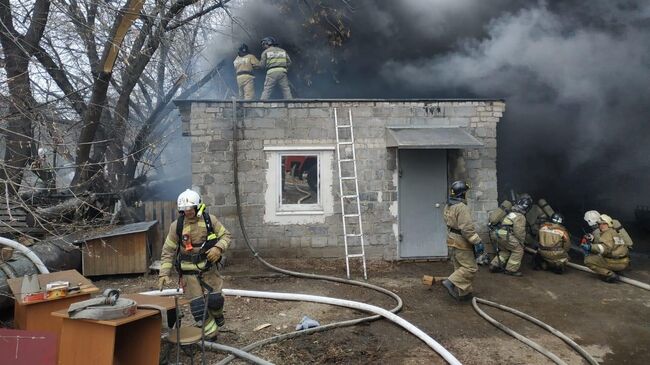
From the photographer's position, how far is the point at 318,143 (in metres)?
8.48

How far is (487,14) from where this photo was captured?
33.8 feet

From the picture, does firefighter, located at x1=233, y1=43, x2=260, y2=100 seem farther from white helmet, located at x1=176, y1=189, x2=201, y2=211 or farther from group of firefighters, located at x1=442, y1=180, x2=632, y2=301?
white helmet, located at x1=176, y1=189, x2=201, y2=211

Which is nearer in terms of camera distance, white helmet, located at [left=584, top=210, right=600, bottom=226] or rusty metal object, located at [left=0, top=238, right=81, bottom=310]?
rusty metal object, located at [left=0, top=238, right=81, bottom=310]

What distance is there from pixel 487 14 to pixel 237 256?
314 inches

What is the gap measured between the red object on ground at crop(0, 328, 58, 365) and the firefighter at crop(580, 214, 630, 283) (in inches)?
312

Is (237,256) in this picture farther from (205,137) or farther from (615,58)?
(615,58)

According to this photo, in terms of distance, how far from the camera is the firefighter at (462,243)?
6.26 m

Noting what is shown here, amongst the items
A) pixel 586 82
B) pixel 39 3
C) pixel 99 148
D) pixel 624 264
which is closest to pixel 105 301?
pixel 39 3

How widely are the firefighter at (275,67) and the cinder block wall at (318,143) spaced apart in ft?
4.32

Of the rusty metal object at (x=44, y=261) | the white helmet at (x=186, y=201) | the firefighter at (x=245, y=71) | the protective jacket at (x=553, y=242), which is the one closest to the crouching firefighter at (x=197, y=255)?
the white helmet at (x=186, y=201)

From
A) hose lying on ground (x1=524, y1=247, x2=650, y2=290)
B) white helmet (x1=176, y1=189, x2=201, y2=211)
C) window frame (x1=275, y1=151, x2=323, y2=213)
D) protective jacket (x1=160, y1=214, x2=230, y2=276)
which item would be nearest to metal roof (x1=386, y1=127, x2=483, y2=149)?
window frame (x1=275, y1=151, x2=323, y2=213)

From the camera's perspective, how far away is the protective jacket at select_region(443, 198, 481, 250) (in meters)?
6.21

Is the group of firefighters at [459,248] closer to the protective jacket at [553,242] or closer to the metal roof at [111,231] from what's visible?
the protective jacket at [553,242]

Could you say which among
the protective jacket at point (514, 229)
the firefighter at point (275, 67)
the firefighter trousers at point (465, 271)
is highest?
the firefighter at point (275, 67)
